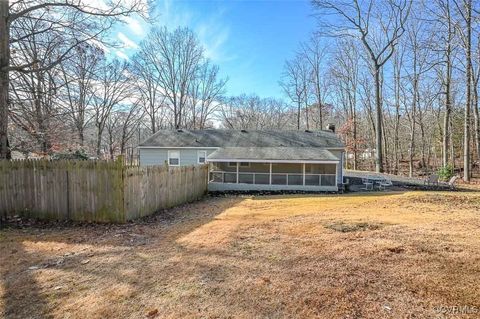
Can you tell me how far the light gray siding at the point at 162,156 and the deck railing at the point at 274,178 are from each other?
3920 mm

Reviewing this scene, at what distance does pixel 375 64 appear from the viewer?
2681 cm

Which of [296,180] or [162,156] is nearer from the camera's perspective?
[296,180]

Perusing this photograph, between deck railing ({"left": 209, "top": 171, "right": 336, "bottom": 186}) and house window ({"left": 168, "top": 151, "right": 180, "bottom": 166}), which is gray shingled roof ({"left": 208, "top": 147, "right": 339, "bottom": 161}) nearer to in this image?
deck railing ({"left": 209, "top": 171, "right": 336, "bottom": 186})

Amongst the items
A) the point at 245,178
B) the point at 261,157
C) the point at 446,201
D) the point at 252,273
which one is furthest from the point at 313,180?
the point at 252,273

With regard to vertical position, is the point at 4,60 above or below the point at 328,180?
above

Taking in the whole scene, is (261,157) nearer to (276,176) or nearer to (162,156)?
(276,176)

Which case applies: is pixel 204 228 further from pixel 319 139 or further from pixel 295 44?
pixel 295 44

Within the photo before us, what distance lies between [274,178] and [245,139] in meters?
5.70

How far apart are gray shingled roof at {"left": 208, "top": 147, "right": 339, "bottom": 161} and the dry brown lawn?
11028 mm

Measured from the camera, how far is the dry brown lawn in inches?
126

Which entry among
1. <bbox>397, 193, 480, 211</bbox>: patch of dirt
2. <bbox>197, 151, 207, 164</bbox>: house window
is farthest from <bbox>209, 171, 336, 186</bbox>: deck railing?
<bbox>397, 193, 480, 211</bbox>: patch of dirt

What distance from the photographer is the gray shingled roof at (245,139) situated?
21.8 m

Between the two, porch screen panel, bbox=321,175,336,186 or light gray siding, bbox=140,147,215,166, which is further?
light gray siding, bbox=140,147,215,166

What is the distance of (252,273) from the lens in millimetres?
4039
